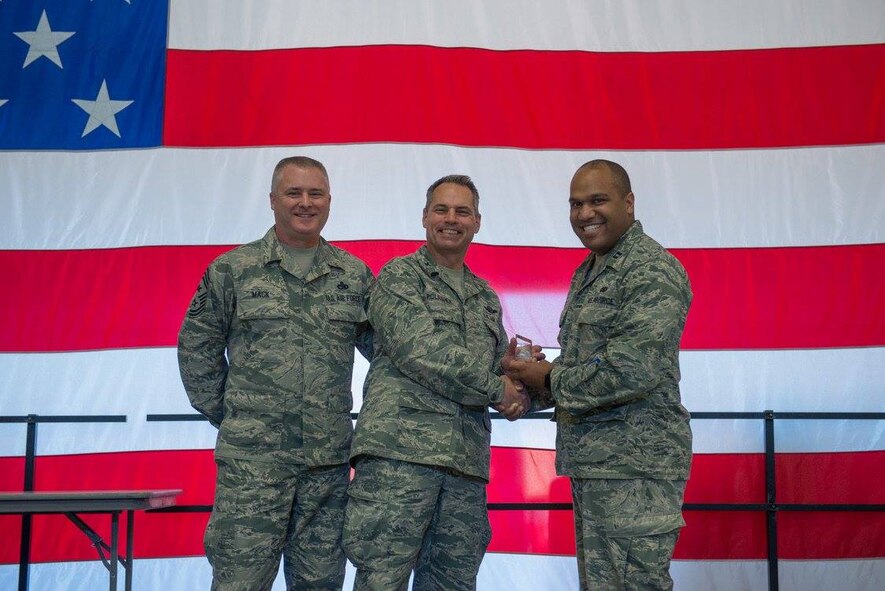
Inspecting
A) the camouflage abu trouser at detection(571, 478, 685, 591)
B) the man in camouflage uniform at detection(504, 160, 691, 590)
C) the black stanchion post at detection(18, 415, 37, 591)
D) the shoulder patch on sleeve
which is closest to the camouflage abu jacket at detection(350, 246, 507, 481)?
the man in camouflage uniform at detection(504, 160, 691, 590)

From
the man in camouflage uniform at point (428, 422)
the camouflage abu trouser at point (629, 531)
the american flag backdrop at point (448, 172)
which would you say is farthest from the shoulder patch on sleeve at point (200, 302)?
the american flag backdrop at point (448, 172)

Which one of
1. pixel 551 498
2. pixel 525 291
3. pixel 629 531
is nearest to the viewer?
pixel 629 531

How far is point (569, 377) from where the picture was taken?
2453mm

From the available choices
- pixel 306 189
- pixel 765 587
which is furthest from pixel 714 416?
pixel 306 189

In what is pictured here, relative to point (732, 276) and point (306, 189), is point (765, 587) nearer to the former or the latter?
point (732, 276)

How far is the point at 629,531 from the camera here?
7.52 feet

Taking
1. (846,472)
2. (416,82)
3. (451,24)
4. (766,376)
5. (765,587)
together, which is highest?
(451,24)

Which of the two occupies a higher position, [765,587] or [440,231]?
[440,231]

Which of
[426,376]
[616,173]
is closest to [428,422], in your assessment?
[426,376]

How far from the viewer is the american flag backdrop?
3938 mm

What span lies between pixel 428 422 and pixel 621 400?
19.6 inches

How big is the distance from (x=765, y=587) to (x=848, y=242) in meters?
1.42

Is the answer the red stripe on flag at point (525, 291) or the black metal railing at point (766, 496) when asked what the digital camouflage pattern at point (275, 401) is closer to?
the black metal railing at point (766, 496)

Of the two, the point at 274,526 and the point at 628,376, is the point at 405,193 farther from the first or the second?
the point at 628,376
